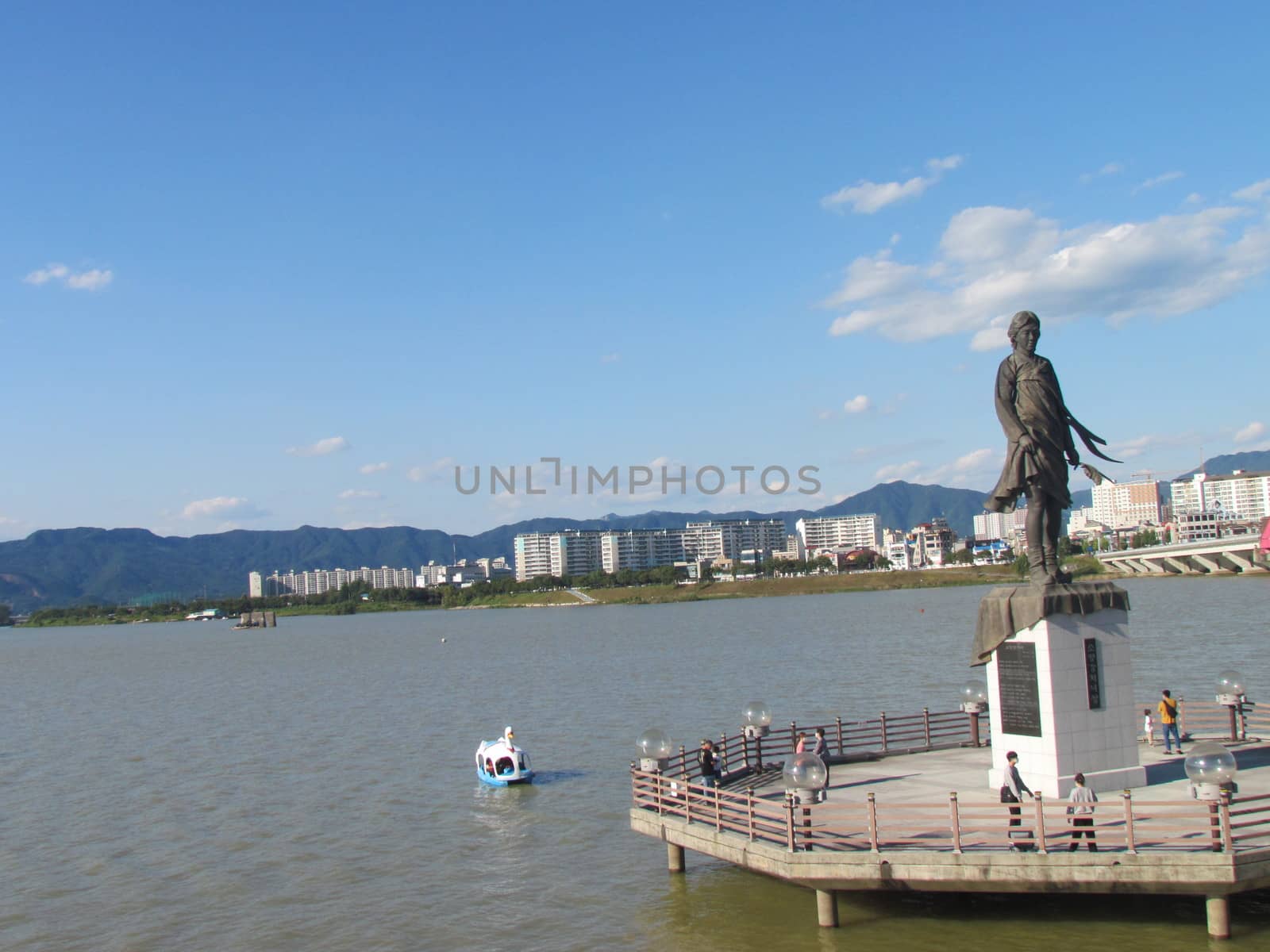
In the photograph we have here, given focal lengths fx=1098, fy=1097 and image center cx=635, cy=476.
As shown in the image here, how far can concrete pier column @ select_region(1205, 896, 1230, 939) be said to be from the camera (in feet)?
57.2

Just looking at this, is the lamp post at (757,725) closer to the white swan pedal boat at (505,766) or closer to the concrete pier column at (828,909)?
the concrete pier column at (828,909)

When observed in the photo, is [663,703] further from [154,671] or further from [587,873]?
[154,671]

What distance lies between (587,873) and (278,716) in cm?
4016

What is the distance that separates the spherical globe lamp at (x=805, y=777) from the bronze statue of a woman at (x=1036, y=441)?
6.24 metres

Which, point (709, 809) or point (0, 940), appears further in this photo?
point (0, 940)

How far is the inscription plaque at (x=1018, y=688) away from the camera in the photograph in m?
21.4

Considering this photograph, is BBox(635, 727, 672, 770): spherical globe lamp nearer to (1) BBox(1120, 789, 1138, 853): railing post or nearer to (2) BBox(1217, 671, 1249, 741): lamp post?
(1) BBox(1120, 789, 1138, 853): railing post

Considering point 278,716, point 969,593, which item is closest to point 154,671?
point 278,716

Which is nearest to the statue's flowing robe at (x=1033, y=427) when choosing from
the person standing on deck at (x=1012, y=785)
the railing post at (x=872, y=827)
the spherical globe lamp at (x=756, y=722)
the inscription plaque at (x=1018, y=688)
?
the inscription plaque at (x=1018, y=688)

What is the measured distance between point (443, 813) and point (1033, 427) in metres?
21.3

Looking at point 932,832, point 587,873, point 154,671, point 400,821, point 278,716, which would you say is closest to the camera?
point 932,832

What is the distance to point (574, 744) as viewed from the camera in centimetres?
4525

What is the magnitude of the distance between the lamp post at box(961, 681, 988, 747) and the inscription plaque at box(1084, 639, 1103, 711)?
7029 millimetres

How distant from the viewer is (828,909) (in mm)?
19828
